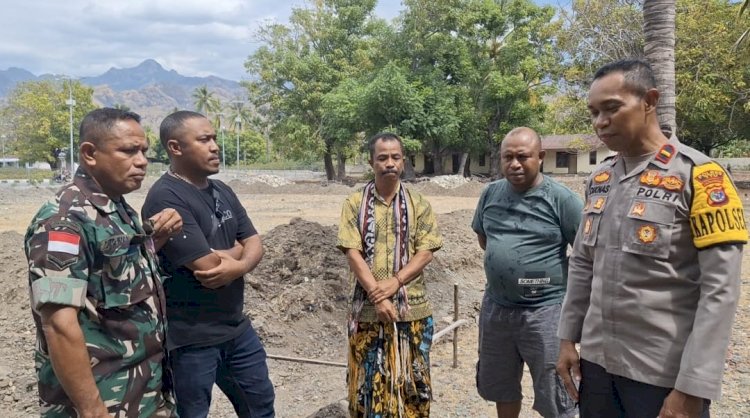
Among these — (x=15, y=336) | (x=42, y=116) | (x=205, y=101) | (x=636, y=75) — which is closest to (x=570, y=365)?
(x=636, y=75)

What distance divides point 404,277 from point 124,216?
1.52 m

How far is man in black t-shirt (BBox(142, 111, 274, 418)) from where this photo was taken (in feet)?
8.45

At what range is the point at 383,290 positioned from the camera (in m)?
2.97

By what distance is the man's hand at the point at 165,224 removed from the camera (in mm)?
2387

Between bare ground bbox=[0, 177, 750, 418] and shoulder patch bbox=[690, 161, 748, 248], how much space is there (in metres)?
2.67

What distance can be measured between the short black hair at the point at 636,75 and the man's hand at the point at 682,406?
3.39 feet

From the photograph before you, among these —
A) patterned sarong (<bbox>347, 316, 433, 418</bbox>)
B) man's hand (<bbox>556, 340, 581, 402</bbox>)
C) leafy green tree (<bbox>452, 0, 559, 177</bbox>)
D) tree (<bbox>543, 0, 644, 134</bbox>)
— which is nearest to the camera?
man's hand (<bbox>556, 340, 581, 402</bbox>)

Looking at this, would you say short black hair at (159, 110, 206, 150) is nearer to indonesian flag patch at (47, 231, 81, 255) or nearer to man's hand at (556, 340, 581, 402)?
indonesian flag patch at (47, 231, 81, 255)

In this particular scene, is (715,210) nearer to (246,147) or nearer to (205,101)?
(246,147)

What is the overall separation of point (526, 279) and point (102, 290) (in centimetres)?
209

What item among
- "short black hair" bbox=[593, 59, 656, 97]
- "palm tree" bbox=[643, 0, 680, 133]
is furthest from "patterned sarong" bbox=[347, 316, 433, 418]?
"palm tree" bbox=[643, 0, 680, 133]

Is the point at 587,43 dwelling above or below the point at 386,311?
above

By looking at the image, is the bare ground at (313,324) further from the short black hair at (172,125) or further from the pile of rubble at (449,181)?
the pile of rubble at (449,181)

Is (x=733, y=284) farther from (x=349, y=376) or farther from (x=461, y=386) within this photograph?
(x=461, y=386)
